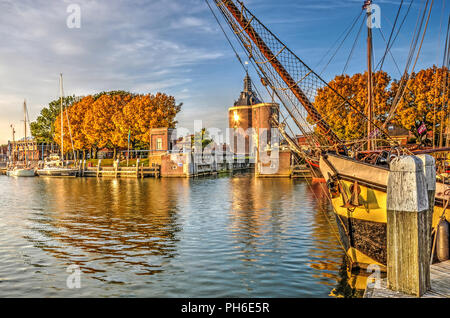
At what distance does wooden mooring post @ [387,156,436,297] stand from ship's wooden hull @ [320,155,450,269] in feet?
9.46

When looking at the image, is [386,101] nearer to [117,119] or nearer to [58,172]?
[117,119]

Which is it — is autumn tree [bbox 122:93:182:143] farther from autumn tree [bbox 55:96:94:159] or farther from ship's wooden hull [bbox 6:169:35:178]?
ship's wooden hull [bbox 6:169:35:178]

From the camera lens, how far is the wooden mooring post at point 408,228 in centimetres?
606

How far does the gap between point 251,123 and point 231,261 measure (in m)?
97.4

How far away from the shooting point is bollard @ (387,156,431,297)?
19.9ft

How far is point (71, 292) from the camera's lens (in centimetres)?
941

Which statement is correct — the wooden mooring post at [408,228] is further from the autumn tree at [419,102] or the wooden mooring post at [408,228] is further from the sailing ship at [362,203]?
the autumn tree at [419,102]

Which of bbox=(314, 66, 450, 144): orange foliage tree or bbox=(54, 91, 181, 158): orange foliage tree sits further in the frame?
bbox=(54, 91, 181, 158): orange foliage tree

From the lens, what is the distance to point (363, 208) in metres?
9.81

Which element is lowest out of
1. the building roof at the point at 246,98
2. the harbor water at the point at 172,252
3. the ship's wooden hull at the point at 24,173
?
the harbor water at the point at 172,252

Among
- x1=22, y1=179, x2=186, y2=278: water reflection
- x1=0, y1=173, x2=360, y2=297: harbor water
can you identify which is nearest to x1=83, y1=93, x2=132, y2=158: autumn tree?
x1=22, y1=179, x2=186, y2=278: water reflection

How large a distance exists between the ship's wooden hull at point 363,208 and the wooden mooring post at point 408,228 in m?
2.88

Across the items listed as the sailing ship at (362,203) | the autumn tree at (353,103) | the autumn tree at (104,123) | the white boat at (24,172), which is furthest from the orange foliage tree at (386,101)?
the white boat at (24,172)

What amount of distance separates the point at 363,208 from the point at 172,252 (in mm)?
6839
